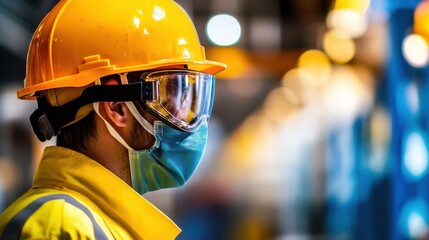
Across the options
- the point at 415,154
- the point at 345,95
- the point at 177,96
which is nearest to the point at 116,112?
the point at 177,96

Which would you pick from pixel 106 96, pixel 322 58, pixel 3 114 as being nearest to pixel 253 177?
pixel 322 58

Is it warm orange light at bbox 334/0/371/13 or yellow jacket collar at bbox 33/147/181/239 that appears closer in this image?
yellow jacket collar at bbox 33/147/181/239

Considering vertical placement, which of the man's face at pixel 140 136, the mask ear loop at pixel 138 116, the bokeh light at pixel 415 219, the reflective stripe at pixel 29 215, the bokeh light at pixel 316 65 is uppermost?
the mask ear loop at pixel 138 116

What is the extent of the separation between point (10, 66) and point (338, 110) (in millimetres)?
5592

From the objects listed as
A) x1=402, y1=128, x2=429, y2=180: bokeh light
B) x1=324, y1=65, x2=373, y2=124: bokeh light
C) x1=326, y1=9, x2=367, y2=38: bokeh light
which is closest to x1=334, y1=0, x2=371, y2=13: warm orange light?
x1=326, y1=9, x2=367, y2=38: bokeh light

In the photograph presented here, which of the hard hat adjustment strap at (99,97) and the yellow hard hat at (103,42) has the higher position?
the yellow hard hat at (103,42)

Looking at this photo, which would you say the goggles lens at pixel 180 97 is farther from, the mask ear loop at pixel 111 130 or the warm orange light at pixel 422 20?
the warm orange light at pixel 422 20

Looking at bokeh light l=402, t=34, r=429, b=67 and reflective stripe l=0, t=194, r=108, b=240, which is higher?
bokeh light l=402, t=34, r=429, b=67

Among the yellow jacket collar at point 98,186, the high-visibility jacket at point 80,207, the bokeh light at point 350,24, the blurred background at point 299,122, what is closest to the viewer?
the high-visibility jacket at point 80,207

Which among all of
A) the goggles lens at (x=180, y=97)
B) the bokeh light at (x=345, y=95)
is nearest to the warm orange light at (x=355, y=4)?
the bokeh light at (x=345, y=95)

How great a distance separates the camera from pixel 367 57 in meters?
11.5

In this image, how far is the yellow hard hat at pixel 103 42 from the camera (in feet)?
6.64

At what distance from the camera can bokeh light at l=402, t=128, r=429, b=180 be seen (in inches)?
270

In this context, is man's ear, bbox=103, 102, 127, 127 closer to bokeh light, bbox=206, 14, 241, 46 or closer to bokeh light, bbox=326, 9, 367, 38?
bokeh light, bbox=326, 9, 367, 38
